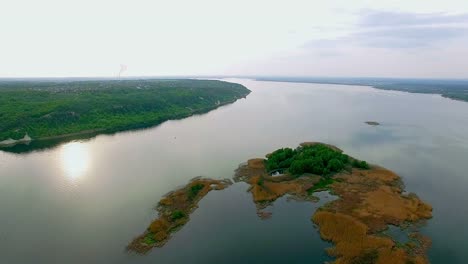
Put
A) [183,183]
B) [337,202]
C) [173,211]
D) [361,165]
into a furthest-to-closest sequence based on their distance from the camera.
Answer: [361,165], [183,183], [337,202], [173,211]

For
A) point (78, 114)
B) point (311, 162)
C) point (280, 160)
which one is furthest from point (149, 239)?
point (78, 114)

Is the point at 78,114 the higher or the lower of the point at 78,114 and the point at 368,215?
the higher

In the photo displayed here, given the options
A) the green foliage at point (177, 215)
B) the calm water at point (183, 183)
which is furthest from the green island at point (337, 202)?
the calm water at point (183, 183)

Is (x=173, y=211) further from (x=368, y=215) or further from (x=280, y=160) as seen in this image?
(x=368, y=215)

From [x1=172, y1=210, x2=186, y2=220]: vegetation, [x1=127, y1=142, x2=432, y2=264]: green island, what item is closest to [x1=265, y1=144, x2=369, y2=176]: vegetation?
[x1=127, y1=142, x2=432, y2=264]: green island

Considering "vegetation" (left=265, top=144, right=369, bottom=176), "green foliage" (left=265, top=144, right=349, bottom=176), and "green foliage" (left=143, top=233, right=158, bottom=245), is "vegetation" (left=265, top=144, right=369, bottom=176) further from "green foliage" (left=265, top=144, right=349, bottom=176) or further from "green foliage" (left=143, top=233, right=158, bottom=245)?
"green foliage" (left=143, top=233, right=158, bottom=245)

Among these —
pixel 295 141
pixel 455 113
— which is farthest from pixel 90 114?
pixel 455 113

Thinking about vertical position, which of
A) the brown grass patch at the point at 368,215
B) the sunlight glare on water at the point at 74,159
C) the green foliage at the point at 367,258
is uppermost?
the brown grass patch at the point at 368,215

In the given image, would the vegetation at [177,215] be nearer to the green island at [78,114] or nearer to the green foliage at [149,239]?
the green foliage at [149,239]
